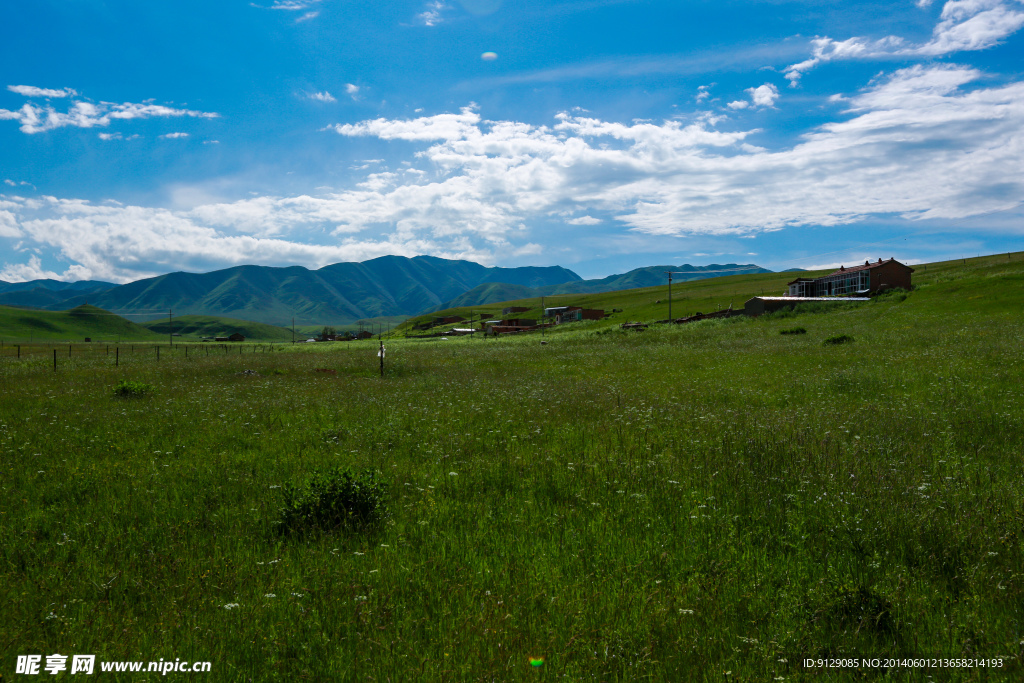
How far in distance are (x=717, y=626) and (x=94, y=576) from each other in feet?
21.6

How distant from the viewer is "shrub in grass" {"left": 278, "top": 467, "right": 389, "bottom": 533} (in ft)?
22.7

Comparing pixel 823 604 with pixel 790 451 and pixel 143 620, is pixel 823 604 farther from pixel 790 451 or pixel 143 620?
pixel 143 620

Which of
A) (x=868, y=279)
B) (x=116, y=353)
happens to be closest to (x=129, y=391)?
(x=116, y=353)

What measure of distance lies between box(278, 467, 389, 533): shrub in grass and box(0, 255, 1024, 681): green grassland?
0.27m

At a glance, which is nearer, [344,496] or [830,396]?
[344,496]

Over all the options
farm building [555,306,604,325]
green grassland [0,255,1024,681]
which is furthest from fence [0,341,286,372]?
farm building [555,306,604,325]

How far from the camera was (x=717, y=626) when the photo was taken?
4684 mm

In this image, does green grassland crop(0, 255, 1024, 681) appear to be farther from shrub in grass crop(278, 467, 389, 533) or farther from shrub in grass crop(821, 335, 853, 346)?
shrub in grass crop(821, 335, 853, 346)

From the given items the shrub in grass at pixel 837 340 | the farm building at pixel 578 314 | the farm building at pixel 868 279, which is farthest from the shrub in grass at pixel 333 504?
the farm building at pixel 578 314

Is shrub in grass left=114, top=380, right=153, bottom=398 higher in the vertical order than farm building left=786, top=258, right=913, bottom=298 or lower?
lower

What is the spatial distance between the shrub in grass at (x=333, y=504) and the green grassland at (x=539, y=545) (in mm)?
267

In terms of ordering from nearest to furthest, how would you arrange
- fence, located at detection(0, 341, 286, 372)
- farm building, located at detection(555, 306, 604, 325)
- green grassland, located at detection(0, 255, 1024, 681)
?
green grassland, located at detection(0, 255, 1024, 681) → fence, located at detection(0, 341, 286, 372) → farm building, located at detection(555, 306, 604, 325)

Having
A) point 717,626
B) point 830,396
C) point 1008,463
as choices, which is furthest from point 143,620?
point 830,396

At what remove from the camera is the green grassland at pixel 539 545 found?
442 cm
